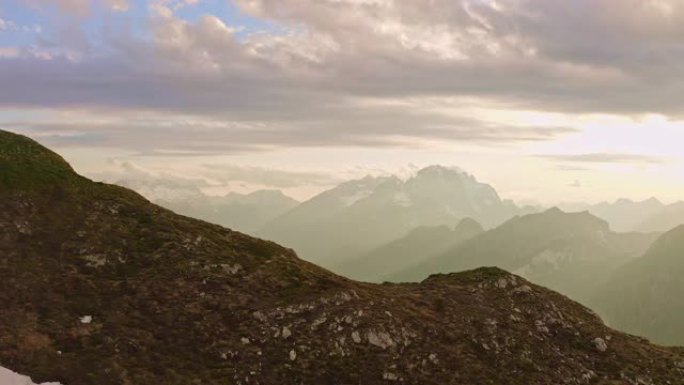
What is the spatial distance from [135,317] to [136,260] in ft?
29.1

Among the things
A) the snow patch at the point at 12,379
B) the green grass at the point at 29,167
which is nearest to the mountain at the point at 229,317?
the green grass at the point at 29,167

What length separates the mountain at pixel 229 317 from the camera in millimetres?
35562

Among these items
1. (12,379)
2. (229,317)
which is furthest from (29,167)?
(12,379)

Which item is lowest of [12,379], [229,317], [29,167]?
[12,379]

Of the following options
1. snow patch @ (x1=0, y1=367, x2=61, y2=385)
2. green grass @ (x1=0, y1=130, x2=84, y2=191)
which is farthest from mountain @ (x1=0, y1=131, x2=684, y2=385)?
snow patch @ (x1=0, y1=367, x2=61, y2=385)

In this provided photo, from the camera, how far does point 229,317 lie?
1613 inches

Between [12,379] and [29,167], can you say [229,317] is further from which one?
[29,167]

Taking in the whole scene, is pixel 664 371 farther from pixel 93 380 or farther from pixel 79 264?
pixel 79 264

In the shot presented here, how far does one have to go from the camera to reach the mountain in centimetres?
3556

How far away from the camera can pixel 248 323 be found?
40531 millimetres

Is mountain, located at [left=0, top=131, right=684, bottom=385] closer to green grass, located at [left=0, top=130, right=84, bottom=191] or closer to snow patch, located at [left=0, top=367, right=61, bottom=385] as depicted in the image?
green grass, located at [left=0, top=130, right=84, bottom=191]

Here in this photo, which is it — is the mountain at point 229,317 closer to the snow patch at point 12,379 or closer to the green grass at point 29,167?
the green grass at point 29,167

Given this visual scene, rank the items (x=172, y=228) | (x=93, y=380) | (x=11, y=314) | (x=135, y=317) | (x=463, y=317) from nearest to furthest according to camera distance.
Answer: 1. (x=93, y=380)
2. (x=11, y=314)
3. (x=135, y=317)
4. (x=463, y=317)
5. (x=172, y=228)

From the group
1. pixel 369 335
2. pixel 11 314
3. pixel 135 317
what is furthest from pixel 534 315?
pixel 11 314
